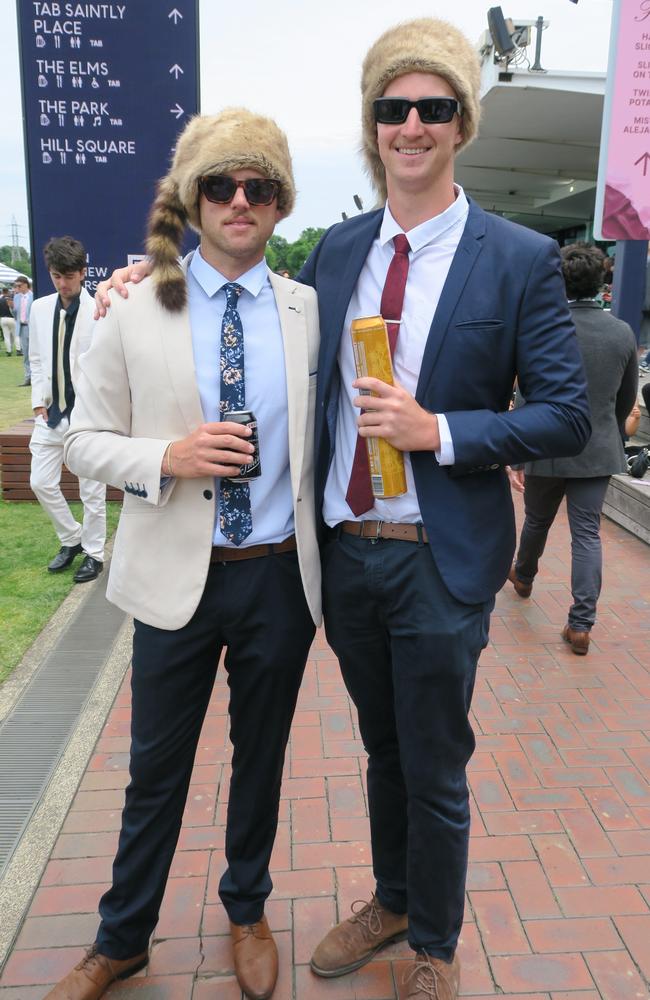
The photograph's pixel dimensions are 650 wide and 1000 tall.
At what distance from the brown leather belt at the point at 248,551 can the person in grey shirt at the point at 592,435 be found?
260 centimetres

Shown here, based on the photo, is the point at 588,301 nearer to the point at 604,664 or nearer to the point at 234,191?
the point at 604,664

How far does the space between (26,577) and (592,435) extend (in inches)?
155

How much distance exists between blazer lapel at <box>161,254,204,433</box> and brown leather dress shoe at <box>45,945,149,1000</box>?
59.1 inches

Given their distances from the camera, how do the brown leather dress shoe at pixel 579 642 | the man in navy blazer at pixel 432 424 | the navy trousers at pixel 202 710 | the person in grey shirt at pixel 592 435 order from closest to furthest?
1. the man in navy blazer at pixel 432 424
2. the navy trousers at pixel 202 710
3. the person in grey shirt at pixel 592 435
4. the brown leather dress shoe at pixel 579 642

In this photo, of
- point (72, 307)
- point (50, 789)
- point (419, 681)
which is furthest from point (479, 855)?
point (72, 307)

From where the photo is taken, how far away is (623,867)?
277 centimetres

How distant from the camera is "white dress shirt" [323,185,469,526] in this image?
2.01 m

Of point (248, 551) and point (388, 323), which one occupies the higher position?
point (388, 323)

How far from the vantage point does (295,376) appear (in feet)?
6.94

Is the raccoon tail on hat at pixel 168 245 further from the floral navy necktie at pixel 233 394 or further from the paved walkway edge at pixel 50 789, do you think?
the paved walkway edge at pixel 50 789

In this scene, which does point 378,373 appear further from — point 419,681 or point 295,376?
point 419,681

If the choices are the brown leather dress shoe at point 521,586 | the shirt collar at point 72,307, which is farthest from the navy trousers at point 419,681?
the shirt collar at point 72,307

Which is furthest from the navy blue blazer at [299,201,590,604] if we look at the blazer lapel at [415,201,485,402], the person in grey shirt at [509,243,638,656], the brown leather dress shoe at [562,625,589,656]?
the brown leather dress shoe at [562,625,589,656]

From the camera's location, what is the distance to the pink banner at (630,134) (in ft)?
18.0
